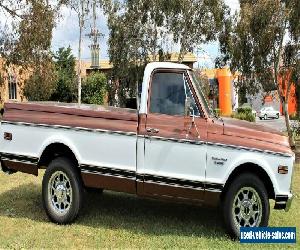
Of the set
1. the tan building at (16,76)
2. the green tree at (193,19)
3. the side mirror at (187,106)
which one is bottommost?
the side mirror at (187,106)

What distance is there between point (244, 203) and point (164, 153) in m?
1.32

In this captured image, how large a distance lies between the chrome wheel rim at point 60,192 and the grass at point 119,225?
291 millimetres

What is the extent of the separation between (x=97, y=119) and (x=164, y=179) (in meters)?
1.37

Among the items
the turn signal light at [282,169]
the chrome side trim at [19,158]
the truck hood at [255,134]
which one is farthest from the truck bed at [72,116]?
the turn signal light at [282,169]

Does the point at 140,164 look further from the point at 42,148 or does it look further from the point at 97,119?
the point at 42,148

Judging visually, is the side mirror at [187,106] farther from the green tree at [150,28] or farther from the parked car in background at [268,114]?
the parked car in background at [268,114]

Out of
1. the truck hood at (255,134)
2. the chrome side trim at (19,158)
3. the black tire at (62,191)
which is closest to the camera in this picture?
the truck hood at (255,134)

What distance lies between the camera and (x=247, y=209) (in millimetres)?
6961

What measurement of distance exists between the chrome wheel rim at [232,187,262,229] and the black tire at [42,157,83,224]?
2.38 meters

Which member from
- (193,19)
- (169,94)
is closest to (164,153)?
(169,94)

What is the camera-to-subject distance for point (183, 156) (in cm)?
706

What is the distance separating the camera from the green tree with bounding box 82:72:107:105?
4300 cm

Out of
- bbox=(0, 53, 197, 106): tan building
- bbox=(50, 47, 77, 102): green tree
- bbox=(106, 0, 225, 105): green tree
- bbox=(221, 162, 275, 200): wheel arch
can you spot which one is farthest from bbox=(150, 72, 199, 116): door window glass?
bbox=(50, 47, 77, 102): green tree

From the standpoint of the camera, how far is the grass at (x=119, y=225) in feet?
22.2
